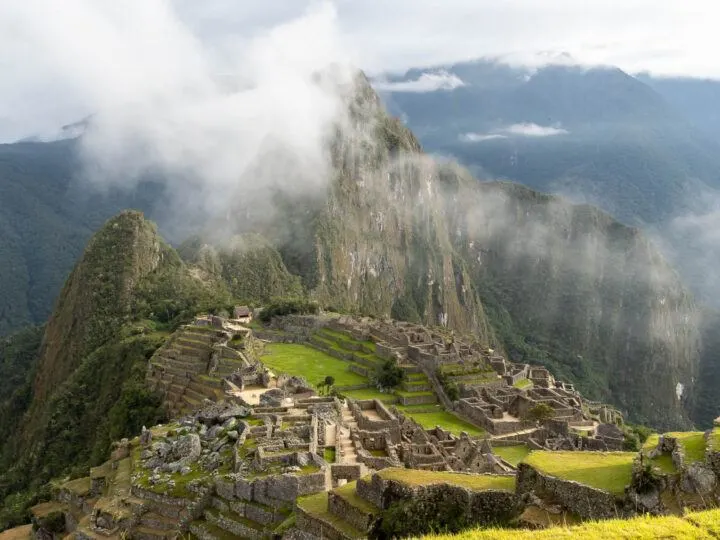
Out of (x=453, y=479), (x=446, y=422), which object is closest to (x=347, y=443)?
(x=453, y=479)

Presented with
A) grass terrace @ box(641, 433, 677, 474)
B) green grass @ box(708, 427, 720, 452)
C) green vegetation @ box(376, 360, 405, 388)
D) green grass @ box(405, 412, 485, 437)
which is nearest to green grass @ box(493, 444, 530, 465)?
green grass @ box(405, 412, 485, 437)

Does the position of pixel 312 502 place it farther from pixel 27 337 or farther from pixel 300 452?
pixel 27 337

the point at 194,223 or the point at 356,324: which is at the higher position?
the point at 194,223

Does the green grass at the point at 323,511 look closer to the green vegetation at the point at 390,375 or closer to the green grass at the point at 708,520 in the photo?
the green grass at the point at 708,520

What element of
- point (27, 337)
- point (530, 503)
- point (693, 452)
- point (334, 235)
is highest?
point (334, 235)

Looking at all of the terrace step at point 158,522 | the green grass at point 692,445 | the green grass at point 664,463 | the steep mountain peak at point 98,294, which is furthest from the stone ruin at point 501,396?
the steep mountain peak at point 98,294

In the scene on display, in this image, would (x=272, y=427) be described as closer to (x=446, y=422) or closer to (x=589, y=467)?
(x=589, y=467)

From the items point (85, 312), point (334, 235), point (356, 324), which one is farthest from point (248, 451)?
point (334, 235)
